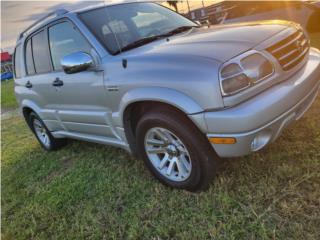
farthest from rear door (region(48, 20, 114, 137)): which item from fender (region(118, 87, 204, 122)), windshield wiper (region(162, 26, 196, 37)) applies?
windshield wiper (region(162, 26, 196, 37))

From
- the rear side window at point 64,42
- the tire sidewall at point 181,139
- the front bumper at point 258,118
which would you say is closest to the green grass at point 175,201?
the tire sidewall at point 181,139

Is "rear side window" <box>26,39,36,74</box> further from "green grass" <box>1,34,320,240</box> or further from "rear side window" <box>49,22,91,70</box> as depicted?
"green grass" <box>1,34,320,240</box>

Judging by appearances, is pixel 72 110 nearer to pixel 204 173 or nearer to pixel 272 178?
pixel 204 173

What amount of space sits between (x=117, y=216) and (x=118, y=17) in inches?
84.1

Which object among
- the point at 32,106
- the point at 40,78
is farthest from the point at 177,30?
the point at 32,106

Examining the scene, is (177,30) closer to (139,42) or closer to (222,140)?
(139,42)

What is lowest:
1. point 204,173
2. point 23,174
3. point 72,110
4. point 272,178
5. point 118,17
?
point 23,174

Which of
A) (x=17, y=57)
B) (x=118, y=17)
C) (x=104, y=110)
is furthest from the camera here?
(x=17, y=57)

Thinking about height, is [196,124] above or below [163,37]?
below

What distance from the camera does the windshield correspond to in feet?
11.0

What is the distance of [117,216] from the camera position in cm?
302

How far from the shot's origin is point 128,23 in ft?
11.9

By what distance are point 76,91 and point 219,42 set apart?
173cm

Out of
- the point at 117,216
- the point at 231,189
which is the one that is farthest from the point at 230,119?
the point at 117,216
